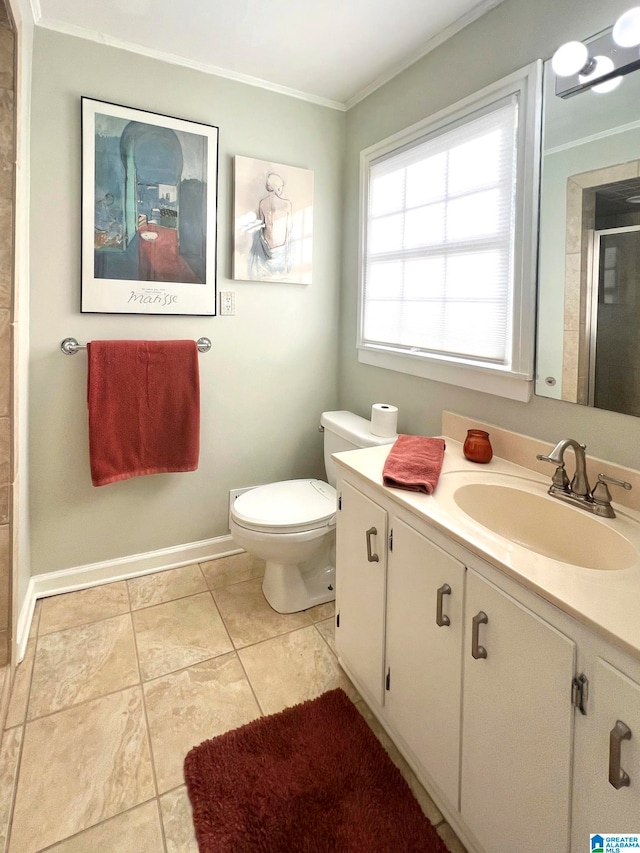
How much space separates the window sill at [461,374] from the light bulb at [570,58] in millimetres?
854

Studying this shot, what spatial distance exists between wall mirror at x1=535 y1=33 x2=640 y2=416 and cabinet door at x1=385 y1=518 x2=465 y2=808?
68cm

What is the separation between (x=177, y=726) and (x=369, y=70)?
2.68 meters

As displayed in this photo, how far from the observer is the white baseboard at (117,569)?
2053 millimetres

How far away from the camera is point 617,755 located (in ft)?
2.43

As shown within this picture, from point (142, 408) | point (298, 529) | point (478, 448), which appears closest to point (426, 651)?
point (478, 448)

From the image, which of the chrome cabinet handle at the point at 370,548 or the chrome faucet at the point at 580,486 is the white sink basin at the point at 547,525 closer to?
the chrome faucet at the point at 580,486

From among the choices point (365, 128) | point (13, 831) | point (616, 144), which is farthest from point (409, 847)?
point (365, 128)

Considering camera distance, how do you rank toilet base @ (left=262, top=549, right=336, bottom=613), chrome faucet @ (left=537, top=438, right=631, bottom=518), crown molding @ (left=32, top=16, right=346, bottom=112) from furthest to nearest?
toilet base @ (left=262, top=549, right=336, bottom=613), crown molding @ (left=32, top=16, right=346, bottom=112), chrome faucet @ (left=537, top=438, right=631, bottom=518)

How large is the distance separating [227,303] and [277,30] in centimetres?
108

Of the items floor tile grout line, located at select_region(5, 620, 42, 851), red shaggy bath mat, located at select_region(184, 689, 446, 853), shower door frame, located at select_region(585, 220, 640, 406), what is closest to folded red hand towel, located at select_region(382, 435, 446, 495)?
shower door frame, located at select_region(585, 220, 640, 406)

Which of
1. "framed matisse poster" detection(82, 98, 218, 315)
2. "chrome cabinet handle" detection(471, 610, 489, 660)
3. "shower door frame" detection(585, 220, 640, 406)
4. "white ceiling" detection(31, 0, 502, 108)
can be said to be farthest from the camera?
"framed matisse poster" detection(82, 98, 218, 315)

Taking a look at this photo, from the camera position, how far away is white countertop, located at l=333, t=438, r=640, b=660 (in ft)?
2.56

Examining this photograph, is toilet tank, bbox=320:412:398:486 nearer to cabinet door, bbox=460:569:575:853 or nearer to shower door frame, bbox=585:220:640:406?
shower door frame, bbox=585:220:640:406

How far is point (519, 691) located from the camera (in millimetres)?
926
